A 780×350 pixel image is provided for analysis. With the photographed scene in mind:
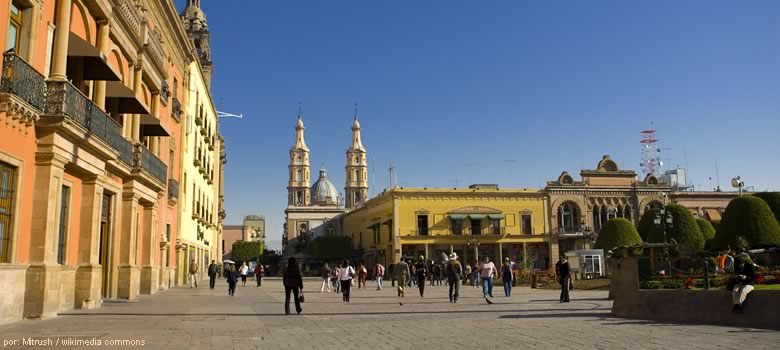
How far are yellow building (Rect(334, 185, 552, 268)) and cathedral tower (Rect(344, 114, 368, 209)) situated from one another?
60.7 metres

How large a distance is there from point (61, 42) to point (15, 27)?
4.46ft

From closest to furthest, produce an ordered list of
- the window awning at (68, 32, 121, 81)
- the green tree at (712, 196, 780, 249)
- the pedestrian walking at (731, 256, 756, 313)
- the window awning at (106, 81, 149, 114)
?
the pedestrian walking at (731, 256, 756, 313) → the window awning at (68, 32, 121, 81) → the window awning at (106, 81, 149, 114) → the green tree at (712, 196, 780, 249)

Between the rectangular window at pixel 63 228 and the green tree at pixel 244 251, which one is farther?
the green tree at pixel 244 251

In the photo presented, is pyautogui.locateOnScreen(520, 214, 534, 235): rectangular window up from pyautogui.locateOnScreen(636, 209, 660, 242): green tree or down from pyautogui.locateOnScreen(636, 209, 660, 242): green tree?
up

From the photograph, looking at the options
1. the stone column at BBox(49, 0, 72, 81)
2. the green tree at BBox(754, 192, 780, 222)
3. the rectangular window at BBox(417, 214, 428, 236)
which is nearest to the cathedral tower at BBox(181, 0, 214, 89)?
the rectangular window at BBox(417, 214, 428, 236)

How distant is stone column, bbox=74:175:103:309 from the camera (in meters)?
16.3

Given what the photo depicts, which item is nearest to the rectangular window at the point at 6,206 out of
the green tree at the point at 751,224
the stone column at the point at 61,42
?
the stone column at the point at 61,42

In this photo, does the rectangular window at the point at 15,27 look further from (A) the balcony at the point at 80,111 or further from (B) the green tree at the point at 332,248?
(B) the green tree at the point at 332,248

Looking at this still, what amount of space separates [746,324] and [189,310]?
41.9ft

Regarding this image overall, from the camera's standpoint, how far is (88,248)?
54.4 feet

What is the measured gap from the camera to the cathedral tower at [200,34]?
49.6m

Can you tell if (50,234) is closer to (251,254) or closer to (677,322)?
(677,322)

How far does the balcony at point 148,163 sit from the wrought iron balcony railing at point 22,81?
7919 millimetres

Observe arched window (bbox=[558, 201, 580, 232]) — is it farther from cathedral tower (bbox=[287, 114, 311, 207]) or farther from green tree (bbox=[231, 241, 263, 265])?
cathedral tower (bbox=[287, 114, 311, 207])
